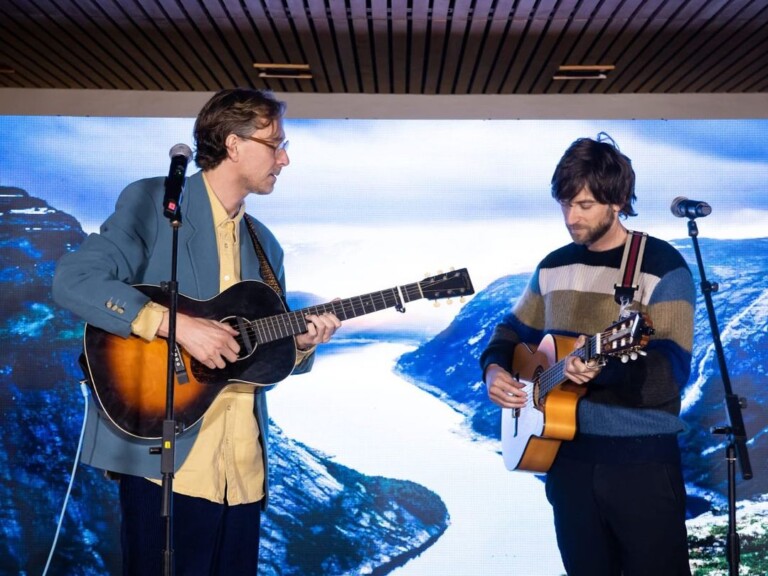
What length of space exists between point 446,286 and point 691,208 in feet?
3.80

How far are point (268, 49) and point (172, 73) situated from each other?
0.74 m

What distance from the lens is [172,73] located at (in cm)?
514

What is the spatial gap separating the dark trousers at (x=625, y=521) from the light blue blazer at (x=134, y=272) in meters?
1.03

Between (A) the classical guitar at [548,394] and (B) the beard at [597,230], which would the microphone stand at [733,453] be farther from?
(A) the classical guitar at [548,394]

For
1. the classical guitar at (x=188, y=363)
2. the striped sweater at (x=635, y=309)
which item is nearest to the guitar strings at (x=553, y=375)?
the striped sweater at (x=635, y=309)

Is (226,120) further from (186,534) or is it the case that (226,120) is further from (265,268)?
(186,534)

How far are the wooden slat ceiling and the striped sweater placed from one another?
196 cm

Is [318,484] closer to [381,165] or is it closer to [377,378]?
[377,378]

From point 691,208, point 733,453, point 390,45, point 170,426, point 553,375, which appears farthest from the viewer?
point 390,45

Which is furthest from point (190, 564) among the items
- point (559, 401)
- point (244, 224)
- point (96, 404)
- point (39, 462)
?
Answer: point (39, 462)

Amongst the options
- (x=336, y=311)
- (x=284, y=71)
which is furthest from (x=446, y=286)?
(x=284, y=71)

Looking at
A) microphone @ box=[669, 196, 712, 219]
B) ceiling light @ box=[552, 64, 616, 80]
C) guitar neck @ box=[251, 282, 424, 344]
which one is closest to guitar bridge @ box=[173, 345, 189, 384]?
guitar neck @ box=[251, 282, 424, 344]

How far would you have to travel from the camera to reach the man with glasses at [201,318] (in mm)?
2336

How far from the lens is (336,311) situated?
9.44 feet
